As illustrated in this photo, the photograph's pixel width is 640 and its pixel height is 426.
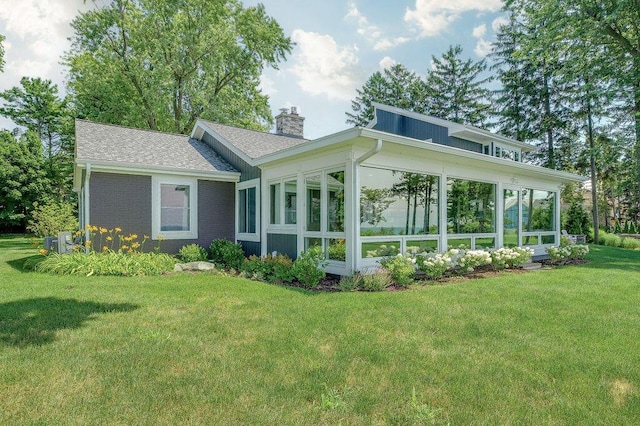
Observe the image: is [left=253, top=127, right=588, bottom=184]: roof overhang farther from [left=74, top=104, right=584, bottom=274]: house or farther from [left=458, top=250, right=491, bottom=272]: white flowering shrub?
[left=458, top=250, right=491, bottom=272]: white flowering shrub

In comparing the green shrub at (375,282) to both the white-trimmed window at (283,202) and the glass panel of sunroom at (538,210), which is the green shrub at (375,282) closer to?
the white-trimmed window at (283,202)

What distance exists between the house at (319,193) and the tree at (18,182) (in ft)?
57.0

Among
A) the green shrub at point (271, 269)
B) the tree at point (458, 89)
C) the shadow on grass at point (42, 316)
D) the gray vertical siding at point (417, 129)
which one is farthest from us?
the tree at point (458, 89)

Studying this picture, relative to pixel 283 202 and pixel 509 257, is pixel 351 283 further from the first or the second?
pixel 509 257

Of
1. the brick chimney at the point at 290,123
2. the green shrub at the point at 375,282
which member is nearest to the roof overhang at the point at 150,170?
the green shrub at the point at 375,282

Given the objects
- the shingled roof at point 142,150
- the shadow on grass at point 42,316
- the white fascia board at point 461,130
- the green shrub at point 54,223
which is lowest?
the shadow on grass at point 42,316

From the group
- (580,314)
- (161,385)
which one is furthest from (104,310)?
(580,314)

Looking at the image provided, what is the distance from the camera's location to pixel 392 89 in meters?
30.1

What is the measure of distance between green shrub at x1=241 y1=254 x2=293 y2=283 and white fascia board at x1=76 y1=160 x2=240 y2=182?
320 centimetres

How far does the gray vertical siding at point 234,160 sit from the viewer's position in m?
10.6

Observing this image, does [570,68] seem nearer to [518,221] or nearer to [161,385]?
[518,221]

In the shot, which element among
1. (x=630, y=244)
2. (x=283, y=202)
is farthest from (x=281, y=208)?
(x=630, y=244)

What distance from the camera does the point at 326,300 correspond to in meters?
5.73

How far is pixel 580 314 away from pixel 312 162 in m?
5.48
